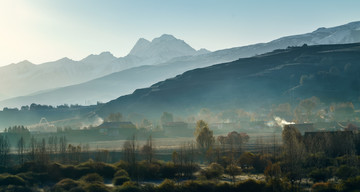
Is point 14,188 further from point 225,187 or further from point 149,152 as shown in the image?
point 225,187

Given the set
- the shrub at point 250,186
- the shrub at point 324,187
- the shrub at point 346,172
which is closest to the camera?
the shrub at point 324,187

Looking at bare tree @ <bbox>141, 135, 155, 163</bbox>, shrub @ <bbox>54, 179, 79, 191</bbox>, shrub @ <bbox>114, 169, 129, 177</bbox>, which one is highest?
bare tree @ <bbox>141, 135, 155, 163</bbox>

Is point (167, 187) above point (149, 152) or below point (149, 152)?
below

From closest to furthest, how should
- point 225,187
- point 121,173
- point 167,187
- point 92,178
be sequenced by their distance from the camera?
1. point 167,187
2. point 225,187
3. point 92,178
4. point 121,173

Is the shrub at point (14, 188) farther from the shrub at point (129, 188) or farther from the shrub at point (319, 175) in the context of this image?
the shrub at point (319, 175)

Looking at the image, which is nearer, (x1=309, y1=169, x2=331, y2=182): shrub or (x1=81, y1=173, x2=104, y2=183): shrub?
(x1=309, y1=169, x2=331, y2=182): shrub

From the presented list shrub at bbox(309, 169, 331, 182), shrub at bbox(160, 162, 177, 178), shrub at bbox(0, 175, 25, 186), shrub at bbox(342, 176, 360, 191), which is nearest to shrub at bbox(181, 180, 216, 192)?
shrub at bbox(160, 162, 177, 178)

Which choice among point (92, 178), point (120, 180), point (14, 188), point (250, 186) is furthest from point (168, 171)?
point (14, 188)

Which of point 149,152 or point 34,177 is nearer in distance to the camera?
point 34,177

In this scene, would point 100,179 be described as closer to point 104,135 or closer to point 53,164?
point 53,164

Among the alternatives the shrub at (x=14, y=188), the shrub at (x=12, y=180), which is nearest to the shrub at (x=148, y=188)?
the shrub at (x=14, y=188)

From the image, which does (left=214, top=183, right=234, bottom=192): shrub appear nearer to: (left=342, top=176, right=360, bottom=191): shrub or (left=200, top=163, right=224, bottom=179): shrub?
(left=200, top=163, right=224, bottom=179): shrub

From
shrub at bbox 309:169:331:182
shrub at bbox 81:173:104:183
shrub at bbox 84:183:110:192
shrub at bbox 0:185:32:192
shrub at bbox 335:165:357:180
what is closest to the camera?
shrub at bbox 84:183:110:192

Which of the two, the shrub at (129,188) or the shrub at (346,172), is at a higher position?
the shrub at (346,172)
